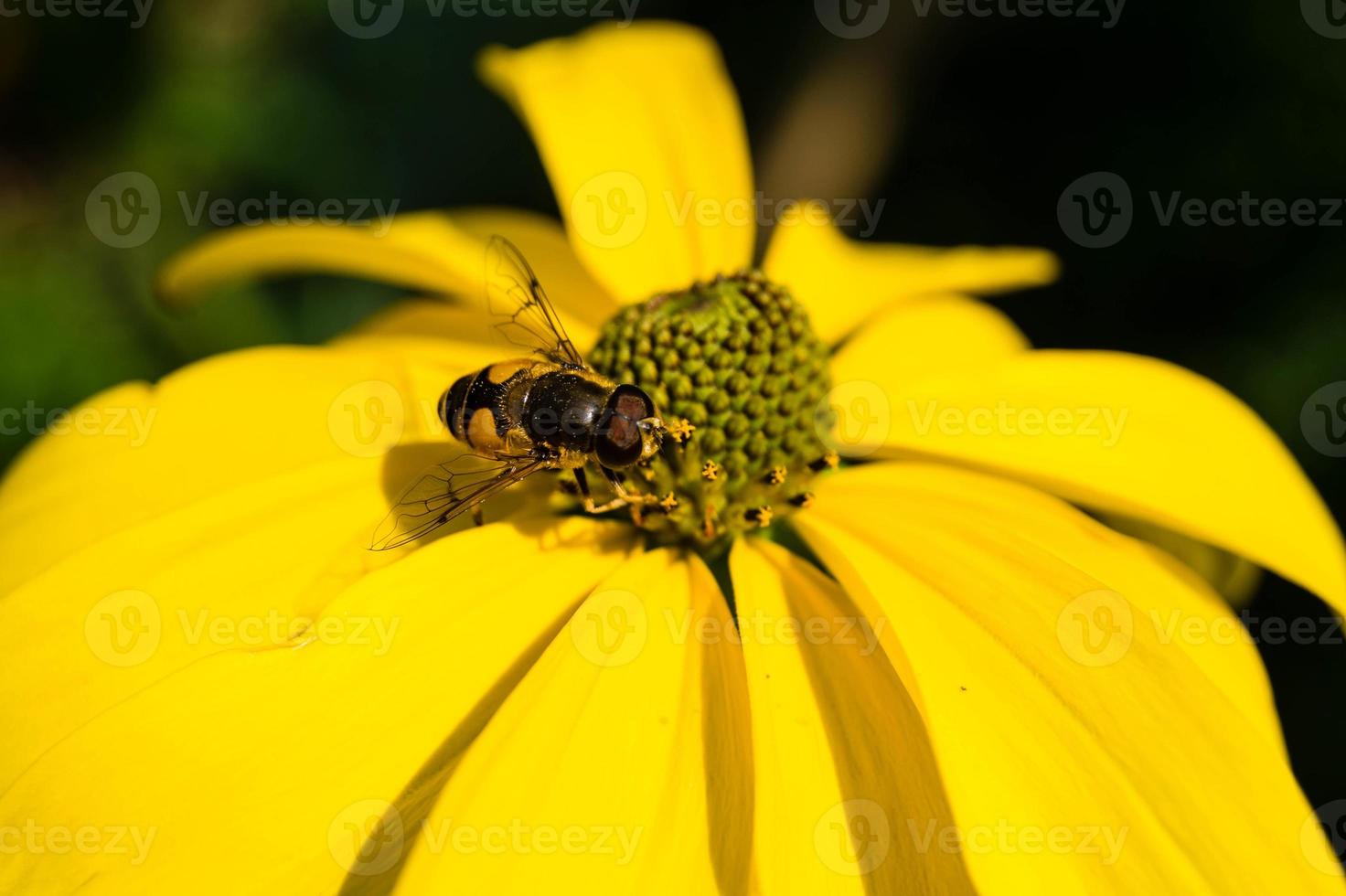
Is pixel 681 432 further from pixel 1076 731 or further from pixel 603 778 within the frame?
pixel 1076 731

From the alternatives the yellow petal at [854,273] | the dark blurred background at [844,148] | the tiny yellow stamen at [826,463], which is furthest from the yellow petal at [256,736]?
the dark blurred background at [844,148]

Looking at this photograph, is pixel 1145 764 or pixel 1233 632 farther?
pixel 1233 632

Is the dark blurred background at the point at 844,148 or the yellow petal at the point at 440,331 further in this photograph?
the dark blurred background at the point at 844,148

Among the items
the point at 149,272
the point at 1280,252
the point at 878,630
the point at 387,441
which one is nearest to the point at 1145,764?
the point at 878,630

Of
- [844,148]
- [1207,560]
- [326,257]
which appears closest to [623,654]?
[326,257]

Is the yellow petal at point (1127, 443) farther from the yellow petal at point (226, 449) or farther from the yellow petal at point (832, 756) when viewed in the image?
the yellow petal at point (226, 449)

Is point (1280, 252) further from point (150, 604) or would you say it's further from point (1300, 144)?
point (150, 604)

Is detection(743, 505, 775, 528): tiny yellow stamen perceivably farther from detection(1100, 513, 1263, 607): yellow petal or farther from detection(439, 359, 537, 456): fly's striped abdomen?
detection(1100, 513, 1263, 607): yellow petal
